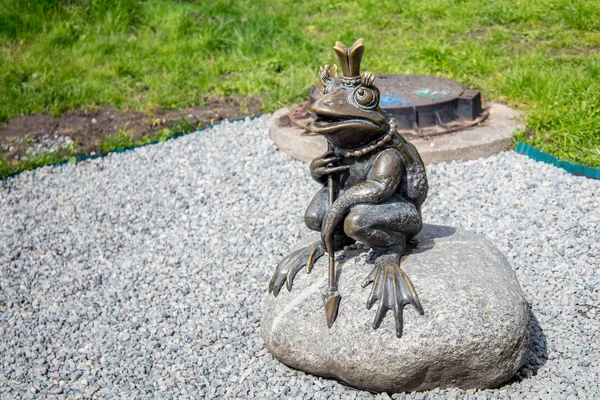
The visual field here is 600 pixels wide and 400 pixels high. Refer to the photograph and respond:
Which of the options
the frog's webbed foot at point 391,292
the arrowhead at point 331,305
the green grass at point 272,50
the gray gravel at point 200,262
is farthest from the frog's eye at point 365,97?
the green grass at point 272,50

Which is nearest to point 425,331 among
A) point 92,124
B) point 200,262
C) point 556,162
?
point 200,262

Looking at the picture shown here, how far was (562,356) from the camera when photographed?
12.1ft

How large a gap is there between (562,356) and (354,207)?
4.65ft

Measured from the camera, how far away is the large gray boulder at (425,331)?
3273mm

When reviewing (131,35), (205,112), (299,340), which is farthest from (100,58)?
(299,340)

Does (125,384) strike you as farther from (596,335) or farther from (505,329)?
(596,335)

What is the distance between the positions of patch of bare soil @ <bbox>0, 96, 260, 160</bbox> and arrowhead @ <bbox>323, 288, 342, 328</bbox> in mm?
Answer: 3956

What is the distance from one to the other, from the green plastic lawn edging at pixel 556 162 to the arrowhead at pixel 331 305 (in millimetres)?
2925

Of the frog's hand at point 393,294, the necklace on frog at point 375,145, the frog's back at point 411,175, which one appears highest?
the necklace on frog at point 375,145

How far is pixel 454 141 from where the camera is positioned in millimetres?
5914

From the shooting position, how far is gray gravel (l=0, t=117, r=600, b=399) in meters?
3.74

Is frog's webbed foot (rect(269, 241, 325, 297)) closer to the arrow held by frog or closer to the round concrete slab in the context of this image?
the arrow held by frog

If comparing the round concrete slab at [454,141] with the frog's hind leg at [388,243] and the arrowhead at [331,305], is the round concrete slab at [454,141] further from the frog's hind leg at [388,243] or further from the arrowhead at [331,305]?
the arrowhead at [331,305]

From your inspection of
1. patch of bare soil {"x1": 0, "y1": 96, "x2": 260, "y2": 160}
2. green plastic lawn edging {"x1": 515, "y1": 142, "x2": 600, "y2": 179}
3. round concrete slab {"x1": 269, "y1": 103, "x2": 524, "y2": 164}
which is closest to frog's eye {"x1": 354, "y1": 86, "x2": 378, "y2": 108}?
round concrete slab {"x1": 269, "y1": 103, "x2": 524, "y2": 164}
